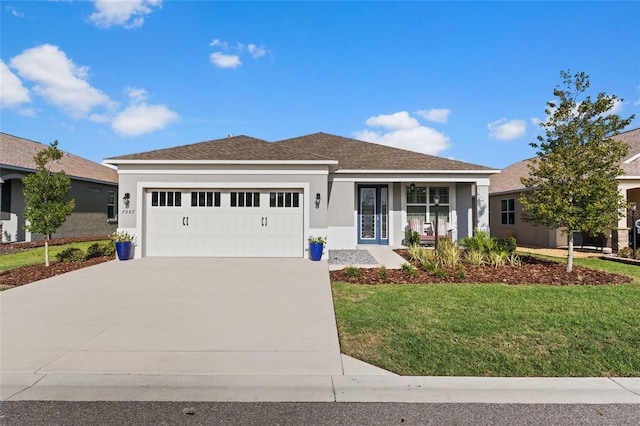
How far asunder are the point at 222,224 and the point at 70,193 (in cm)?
1181

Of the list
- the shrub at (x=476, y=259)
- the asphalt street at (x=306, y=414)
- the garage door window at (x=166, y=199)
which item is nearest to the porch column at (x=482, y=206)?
the shrub at (x=476, y=259)

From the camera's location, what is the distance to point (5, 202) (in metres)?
16.6

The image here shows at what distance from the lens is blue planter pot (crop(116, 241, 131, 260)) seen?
38.8 ft

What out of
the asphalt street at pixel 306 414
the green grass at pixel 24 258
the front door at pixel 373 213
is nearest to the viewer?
the asphalt street at pixel 306 414

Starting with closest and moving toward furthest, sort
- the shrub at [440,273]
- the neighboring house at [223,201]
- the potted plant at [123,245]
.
→ the shrub at [440,273]
the potted plant at [123,245]
the neighboring house at [223,201]

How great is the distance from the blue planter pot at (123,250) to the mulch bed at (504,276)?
7.11 meters

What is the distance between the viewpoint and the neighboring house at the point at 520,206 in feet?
47.1

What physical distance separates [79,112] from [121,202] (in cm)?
848

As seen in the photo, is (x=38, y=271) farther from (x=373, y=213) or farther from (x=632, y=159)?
(x=632, y=159)

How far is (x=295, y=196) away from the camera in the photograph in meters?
12.9

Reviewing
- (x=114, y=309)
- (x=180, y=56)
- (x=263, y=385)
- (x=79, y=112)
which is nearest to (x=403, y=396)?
(x=263, y=385)

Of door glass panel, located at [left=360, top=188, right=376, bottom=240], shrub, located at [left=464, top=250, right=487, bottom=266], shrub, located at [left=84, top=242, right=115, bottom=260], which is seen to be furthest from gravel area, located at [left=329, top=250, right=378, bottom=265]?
shrub, located at [left=84, top=242, right=115, bottom=260]

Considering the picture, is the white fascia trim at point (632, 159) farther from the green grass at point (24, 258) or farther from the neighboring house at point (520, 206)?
the green grass at point (24, 258)

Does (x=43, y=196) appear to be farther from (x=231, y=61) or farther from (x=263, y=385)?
(x=263, y=385)
